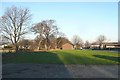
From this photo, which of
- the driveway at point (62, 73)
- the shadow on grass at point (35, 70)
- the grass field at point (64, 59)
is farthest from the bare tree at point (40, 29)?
the driveway at point (62, 73)

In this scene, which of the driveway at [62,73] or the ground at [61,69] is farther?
the ground at [61,69]

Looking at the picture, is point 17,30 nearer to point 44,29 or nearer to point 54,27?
point 44,29

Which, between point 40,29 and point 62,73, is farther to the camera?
point 40,29

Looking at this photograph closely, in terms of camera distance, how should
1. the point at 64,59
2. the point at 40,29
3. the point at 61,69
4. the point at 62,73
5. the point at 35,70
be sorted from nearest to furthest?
the point at 62,73 → the point at 35,70 → the point at 61,69 → the point at 64,59 → the point at 40,29

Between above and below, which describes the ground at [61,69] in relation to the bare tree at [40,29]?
below

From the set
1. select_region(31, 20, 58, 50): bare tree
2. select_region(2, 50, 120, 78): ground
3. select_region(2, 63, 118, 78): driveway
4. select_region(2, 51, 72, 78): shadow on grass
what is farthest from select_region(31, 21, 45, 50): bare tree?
select_region(2, 63, 118, 78): driveway

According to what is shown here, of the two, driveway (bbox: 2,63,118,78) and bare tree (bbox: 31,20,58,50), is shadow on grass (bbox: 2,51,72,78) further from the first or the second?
bare tree (bbox: 31,20,58,50)

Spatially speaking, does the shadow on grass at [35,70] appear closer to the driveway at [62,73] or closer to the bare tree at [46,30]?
the driveway at [62,73]

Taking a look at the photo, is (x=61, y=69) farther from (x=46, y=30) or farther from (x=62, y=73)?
(x=46, y=30)

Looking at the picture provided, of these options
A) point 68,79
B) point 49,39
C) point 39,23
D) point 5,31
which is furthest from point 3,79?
point 49,39

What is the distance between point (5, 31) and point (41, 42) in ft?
104

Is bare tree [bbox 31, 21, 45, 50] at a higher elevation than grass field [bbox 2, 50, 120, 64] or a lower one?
higher

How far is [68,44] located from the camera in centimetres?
12512

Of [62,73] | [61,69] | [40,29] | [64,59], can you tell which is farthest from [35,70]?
[40,29]
